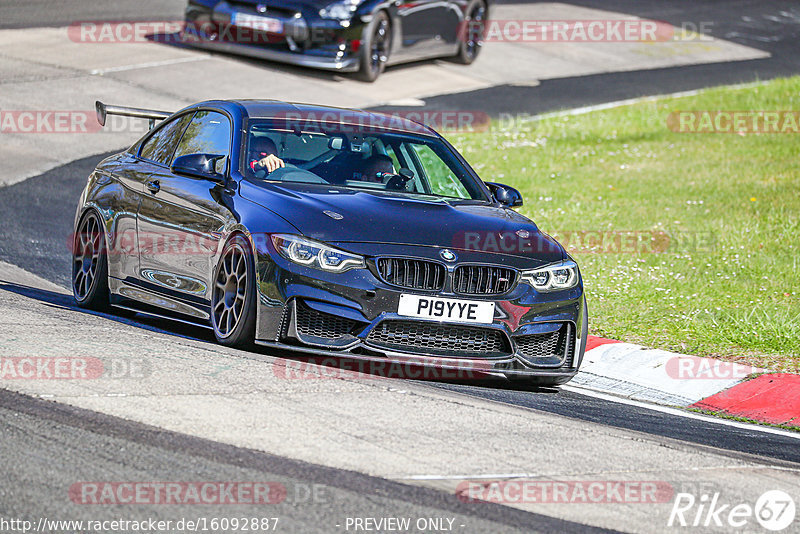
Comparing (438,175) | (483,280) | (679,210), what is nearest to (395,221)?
(483,280)

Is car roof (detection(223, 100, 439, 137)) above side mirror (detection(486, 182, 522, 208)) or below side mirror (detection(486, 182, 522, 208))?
above

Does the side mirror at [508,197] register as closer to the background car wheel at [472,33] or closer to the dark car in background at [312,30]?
the dark car in background at [312,30]

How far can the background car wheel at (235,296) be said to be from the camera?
722 cm

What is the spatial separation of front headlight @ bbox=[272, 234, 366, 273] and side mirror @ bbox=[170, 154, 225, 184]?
1.04 m

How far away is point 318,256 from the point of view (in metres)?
7.08

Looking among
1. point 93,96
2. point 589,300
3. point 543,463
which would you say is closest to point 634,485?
point 543,463

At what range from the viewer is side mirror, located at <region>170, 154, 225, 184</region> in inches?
313

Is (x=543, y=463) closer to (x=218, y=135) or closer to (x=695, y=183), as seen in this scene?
(x=218, y=135)

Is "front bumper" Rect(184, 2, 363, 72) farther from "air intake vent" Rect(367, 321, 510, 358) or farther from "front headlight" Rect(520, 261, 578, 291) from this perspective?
"air intake vent" Rect(367, 321, 510, 358)

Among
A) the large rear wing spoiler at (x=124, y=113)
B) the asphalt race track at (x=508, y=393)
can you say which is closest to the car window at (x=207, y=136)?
the large rear wing spoiler at (x=124, y=113)

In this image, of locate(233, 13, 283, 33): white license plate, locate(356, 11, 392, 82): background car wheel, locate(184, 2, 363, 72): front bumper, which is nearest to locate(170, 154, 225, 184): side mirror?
locate(184, 2, 363, 72): front bumper

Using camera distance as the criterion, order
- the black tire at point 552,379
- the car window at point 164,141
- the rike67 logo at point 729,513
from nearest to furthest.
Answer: the rike67 logo at point 729,513
the black tire at point 552,379
the car window at point 164,141

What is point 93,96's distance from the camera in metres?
16.8

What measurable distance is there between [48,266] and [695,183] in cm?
848
